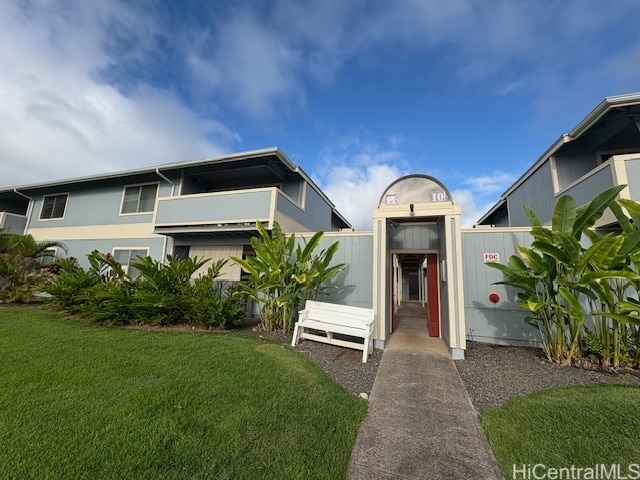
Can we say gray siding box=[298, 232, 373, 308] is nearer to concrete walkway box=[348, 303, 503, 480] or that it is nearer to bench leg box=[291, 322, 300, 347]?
bench leg box=[291, 322, 300, 347]

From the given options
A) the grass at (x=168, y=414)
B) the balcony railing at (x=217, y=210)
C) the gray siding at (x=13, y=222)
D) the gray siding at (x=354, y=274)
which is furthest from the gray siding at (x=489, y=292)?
the gray siding at (x=13, y=222)

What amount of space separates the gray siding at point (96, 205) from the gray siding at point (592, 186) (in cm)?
1503

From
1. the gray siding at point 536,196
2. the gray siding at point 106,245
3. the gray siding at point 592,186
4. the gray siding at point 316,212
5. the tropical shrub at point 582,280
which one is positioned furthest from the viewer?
the gray siding at point 316,212

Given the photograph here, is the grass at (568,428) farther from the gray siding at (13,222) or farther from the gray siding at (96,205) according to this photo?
the gray siding at (13,222)

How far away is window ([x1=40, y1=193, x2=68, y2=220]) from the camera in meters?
14.4

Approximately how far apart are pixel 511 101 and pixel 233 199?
1110 cm

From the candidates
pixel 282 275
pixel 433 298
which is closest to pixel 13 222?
pixel 282 275

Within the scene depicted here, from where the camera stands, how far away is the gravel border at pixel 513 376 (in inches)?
157

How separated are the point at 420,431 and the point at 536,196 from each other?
35.9 feet

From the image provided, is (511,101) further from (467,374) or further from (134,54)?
(134,54)

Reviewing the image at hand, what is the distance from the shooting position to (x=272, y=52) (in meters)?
9.20

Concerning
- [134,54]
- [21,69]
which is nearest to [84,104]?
[21,69]

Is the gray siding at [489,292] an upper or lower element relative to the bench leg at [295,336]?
upper

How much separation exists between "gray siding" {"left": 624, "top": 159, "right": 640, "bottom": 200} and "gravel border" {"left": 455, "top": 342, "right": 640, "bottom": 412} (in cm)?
428
